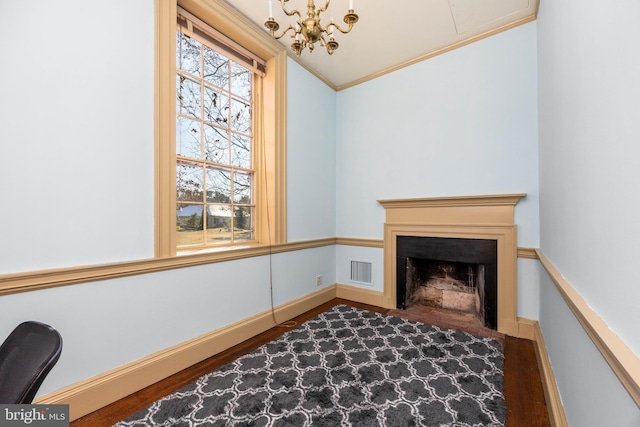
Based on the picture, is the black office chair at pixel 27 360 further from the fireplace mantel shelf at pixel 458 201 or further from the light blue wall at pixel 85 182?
the fireplace mantel shelf at pixel 458 201

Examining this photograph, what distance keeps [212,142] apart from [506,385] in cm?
297

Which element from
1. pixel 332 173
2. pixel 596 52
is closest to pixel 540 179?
pixel 596 52

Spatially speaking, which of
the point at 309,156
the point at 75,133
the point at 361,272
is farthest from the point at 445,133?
the point at 75,133

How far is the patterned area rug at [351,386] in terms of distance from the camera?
1.48m

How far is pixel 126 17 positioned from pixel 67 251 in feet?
4.98

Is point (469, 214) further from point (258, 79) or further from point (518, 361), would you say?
point (258, 79)

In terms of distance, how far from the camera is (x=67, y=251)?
1492 millimetres

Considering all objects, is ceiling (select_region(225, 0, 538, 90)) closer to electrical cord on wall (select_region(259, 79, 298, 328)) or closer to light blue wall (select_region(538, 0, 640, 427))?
electrical cord on wall (select_region(259, 79, 298, 328))

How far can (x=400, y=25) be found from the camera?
99.0 inches

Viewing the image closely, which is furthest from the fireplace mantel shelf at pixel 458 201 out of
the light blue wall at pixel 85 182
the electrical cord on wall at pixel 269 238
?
the light blue wall at pixel 85 182

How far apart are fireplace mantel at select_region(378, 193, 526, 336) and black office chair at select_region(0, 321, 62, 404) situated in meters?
2.92

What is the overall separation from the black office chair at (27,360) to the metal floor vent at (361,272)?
2.97m

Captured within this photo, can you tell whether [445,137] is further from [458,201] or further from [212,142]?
[212,142]

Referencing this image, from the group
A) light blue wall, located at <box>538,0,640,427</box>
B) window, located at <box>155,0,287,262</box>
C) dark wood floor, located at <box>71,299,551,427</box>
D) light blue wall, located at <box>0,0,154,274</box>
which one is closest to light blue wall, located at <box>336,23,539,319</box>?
dark wood floor, located at <box>71,299,551,427</box>
